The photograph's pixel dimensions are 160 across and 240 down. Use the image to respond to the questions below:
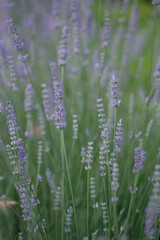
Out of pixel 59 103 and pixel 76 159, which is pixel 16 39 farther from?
pixel 76 159

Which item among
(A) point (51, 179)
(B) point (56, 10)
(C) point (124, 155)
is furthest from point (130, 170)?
(B) point (56, 10)

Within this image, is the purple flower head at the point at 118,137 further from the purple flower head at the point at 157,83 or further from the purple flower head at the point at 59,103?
the purple flower head at the point at 157,83

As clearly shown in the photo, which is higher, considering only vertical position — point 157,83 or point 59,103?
point 157,83

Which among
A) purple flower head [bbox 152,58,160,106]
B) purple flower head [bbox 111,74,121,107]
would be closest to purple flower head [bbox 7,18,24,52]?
purple flower head [bbox 111,74,121,107]

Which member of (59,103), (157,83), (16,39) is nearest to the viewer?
(59,103)

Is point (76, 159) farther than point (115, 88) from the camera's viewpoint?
Yes

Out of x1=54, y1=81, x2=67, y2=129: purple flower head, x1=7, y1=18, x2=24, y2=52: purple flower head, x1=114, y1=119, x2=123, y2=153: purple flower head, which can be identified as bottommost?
x1=114, y1=119, x2=123, y2=153: purple flower head

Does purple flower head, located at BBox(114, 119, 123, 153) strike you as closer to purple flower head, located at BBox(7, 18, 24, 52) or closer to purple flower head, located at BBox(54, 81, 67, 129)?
purple flower head, located at BBox(54, 81, 67, 129)

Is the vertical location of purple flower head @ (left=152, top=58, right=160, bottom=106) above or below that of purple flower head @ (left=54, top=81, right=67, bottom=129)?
above

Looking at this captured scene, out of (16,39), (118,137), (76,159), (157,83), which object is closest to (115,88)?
(118,137)

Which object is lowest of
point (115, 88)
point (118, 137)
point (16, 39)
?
point (118, 137)

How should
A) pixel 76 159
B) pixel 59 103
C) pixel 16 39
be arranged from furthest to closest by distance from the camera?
pixel 76 159
pixel 16 39
pixel 59 103

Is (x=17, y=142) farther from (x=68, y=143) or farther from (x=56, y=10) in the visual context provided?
(x=56, y=10)
